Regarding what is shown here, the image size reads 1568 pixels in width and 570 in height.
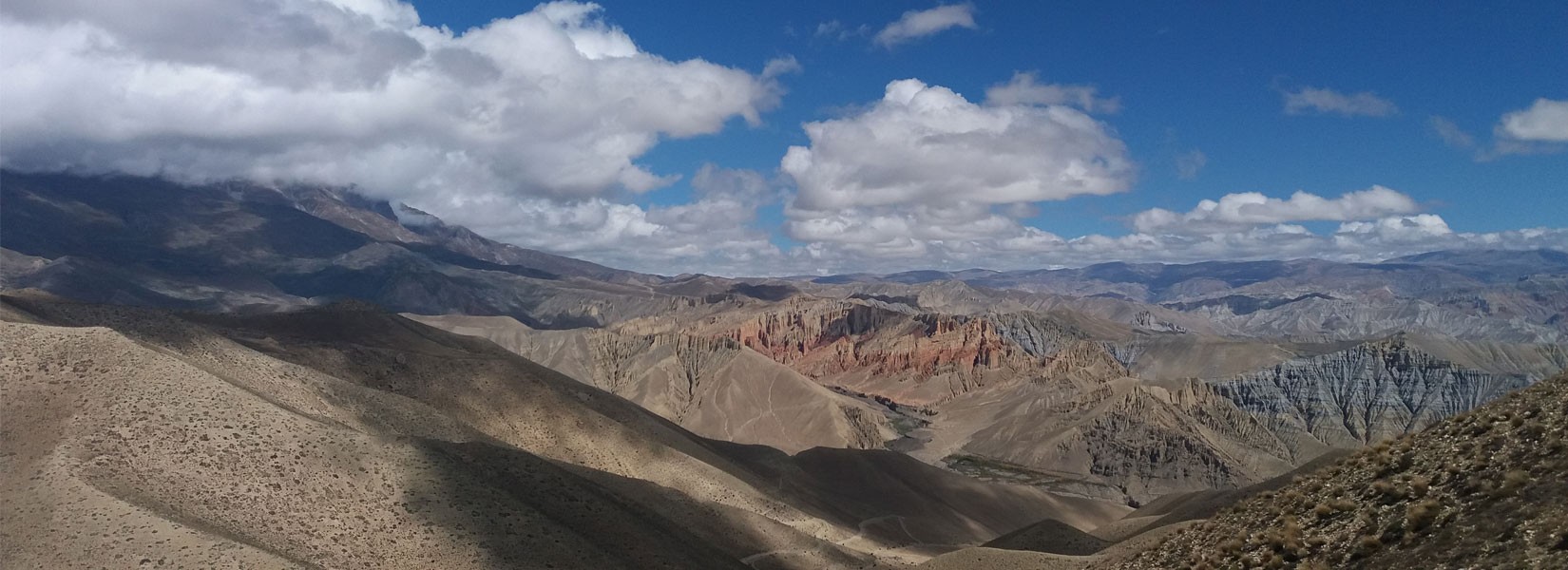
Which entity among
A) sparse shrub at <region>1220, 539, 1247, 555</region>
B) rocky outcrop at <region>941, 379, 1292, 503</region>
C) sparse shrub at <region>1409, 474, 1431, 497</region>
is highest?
sparse shrub at <region>1409, 474, 1431, 497</region>

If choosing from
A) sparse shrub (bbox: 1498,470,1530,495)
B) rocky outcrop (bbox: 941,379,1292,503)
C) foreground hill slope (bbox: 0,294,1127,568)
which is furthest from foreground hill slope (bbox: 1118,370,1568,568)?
rocky outcrop (bbox: 941,379,1292,503)

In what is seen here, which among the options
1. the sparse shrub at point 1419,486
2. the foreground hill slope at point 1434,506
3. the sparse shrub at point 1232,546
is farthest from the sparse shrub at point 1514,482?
the sparse shrub at point 1232,546

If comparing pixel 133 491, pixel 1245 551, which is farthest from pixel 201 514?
pixel 1245 551

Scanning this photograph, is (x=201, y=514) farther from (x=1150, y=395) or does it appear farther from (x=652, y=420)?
(x=1150, y=395)

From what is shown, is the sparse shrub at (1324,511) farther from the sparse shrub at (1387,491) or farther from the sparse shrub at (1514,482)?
the sparse shrub at (1514,482)

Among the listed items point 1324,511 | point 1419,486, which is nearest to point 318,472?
point 1324,511

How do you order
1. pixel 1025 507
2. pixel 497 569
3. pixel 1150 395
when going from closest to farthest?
1. pixel 497 569
2. pixel 1025 507
3. pixel 1150 395

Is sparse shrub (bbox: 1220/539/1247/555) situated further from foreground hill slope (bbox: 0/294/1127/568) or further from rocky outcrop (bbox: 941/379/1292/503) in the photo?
rocky outcrop (bbox: 941/379/1292/503)
